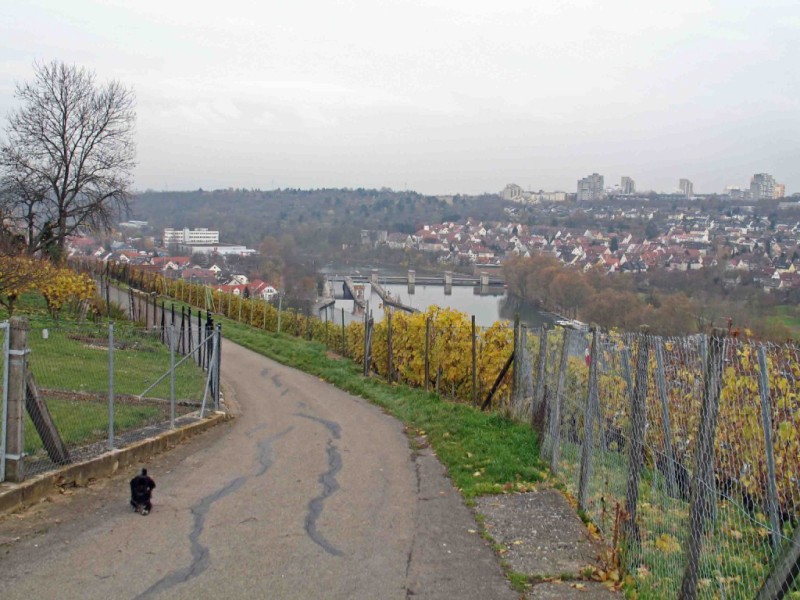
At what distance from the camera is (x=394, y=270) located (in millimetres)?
150250

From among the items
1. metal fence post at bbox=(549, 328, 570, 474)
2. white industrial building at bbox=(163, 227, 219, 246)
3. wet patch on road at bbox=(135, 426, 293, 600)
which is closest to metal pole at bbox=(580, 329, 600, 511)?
metal fence post at bbox=(549, 328, 570, 474)

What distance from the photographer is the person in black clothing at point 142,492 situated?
7.74 m

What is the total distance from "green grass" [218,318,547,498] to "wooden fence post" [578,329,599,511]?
1.11 meters

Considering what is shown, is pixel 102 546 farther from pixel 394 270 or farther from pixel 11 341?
pixel 394 270

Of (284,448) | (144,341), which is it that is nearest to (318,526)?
(284,448)

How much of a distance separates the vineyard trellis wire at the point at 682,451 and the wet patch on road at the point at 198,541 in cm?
345

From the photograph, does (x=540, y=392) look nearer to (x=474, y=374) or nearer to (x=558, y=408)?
(x=558, y=408)

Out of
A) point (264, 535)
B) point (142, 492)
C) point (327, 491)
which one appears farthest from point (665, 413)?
point (142, 492)

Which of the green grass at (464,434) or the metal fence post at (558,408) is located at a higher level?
the metal fence post at (558,408)

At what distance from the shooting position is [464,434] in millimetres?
12062

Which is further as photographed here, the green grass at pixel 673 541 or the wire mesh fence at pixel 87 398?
the wire mesh fence at pixel 87 398

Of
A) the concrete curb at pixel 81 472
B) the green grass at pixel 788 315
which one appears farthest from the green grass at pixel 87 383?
the green grass at pixel 788 315

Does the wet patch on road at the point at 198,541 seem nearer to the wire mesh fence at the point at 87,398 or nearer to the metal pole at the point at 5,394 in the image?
the wire mesh fence at the point at 87,398

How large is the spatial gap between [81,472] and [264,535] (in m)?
2.66
